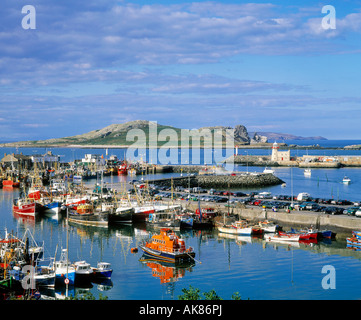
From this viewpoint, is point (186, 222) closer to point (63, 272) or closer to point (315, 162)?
point (63, 272)

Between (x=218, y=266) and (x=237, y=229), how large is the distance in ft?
30.5

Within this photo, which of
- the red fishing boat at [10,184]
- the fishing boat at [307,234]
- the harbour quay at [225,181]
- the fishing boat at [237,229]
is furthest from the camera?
the harbour quay at [225,181]

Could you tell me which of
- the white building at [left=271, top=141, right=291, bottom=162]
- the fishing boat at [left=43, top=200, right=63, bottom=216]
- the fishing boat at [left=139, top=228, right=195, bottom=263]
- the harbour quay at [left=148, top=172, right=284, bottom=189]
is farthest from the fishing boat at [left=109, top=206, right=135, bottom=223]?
the white building at [left=271, top=141, right=291, bottom=162]

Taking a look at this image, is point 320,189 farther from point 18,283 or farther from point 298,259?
point 18,283

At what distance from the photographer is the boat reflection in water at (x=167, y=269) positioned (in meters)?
27.3

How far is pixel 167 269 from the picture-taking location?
2900 centimetres

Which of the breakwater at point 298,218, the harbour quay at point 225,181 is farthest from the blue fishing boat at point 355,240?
the harbour quay at point 225,181

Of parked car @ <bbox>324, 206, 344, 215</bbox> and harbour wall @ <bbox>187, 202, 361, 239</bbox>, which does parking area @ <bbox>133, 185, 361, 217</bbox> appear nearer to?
parked car @ <bbox>324, 206, 344, 215</bbox>

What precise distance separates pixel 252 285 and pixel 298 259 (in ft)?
22.2

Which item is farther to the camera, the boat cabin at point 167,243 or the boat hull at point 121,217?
the boat hull at point 121,217

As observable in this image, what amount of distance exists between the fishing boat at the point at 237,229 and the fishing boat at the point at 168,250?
808 cm

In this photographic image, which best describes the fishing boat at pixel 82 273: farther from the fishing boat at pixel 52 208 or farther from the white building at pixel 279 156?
the white building at pixel 279 156

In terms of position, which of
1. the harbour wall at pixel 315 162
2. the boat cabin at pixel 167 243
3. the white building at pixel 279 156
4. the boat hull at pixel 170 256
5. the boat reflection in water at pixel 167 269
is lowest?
the boat reflection in water at pixel 167 269

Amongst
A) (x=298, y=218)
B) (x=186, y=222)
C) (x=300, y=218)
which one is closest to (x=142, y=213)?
(x=186, y=222)
